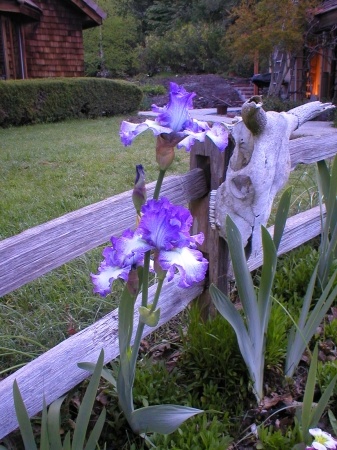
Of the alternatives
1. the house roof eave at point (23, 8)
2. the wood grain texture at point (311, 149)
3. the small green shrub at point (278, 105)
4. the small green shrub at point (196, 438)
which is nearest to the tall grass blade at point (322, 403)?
the small green shrub at point (196, 438)

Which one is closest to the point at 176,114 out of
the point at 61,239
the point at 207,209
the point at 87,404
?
the point at 61,239

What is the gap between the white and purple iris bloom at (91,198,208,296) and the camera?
3.52 feet

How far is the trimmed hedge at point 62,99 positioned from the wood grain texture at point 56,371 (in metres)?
9.68

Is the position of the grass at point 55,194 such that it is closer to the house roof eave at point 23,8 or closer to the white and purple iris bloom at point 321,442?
the white and purple iris bloom at point 321,442

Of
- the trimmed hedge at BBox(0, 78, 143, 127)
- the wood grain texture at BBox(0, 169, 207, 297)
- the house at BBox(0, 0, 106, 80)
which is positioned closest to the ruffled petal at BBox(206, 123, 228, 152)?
the wood grain texture at BBox(0, 169, 207, 297)

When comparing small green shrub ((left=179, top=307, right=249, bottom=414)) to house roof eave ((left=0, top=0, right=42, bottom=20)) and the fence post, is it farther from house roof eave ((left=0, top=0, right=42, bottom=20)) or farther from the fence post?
house roof eave ((left=0, top=0, right=42, bottom=20))

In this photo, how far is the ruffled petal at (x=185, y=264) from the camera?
1.06 meters

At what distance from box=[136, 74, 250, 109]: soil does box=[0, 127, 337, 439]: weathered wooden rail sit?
14848 millimetres

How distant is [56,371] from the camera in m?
1.59

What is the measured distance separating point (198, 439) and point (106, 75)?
79.8 feet

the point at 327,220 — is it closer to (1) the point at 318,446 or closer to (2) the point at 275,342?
(2) the point at 275,342

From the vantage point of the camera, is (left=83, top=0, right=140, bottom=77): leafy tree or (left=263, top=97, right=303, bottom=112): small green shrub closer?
(left=263, top=97, right=303, bottom=112): small green shrub

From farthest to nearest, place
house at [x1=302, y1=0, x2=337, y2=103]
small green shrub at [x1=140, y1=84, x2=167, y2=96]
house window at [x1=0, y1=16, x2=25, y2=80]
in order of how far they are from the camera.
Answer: small green shrub at [x1=140, y1=84, x2=167, y2=96], house window at [x1=0, y1=16, x2=25, y2=80], house at [x1=302, y1=0, x2=337, y2=103]

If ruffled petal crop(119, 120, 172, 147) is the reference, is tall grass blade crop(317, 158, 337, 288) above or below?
below
